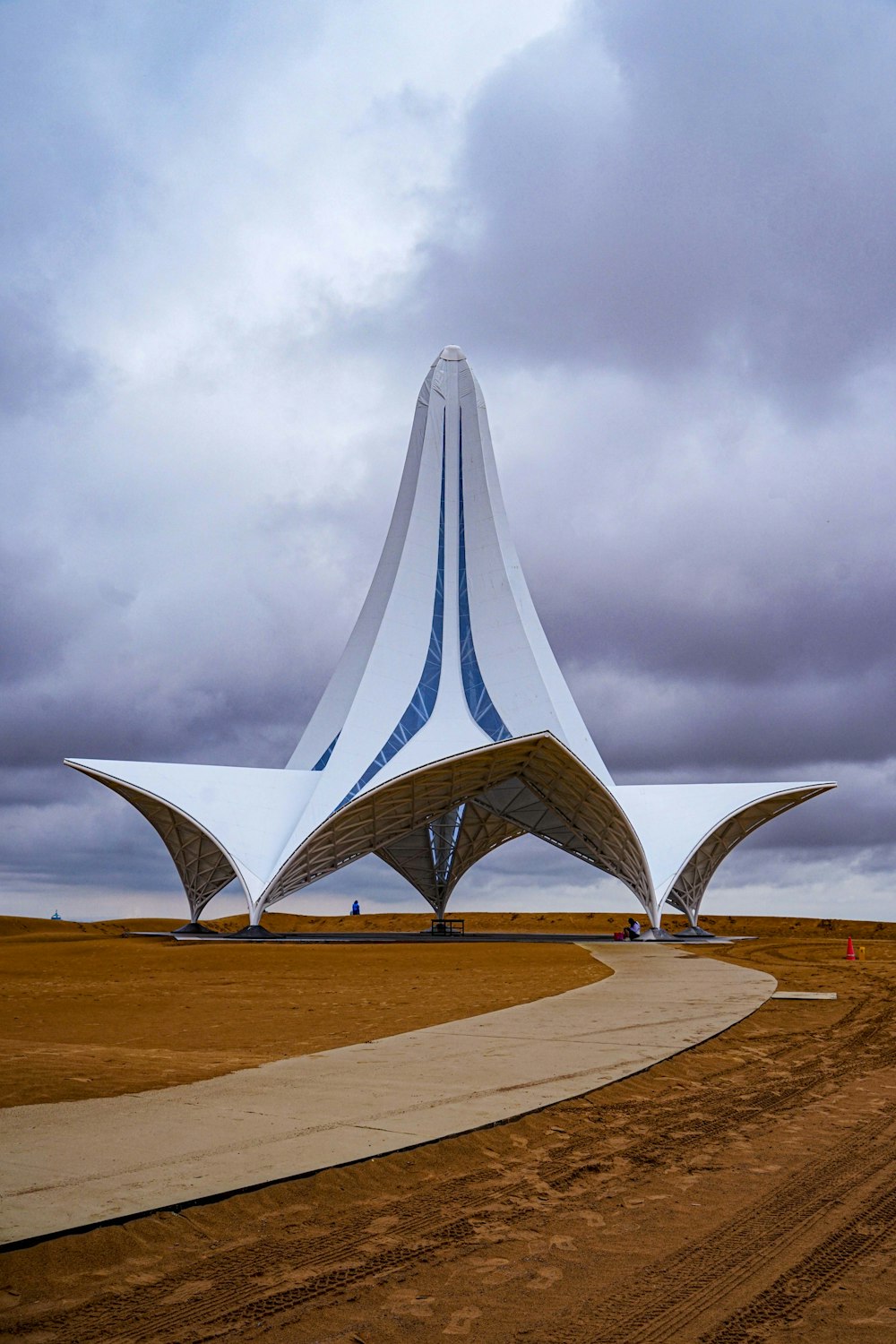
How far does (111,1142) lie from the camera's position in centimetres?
479

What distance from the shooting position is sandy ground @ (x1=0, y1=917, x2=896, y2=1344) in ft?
9.94

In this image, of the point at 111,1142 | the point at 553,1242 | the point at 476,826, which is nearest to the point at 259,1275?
the point at 553,1242

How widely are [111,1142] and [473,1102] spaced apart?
2.07m

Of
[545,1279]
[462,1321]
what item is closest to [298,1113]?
[545,1279]

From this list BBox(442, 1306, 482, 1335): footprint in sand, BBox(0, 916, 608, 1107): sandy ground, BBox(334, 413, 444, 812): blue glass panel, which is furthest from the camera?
BBox(334, 413, 444, 812): blue glass panel

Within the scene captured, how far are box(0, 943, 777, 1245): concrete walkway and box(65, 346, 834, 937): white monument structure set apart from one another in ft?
66.8

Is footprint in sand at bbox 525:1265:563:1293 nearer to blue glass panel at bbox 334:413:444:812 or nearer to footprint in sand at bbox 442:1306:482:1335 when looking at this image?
footprint in sand at bbox 442:1306:482:1335

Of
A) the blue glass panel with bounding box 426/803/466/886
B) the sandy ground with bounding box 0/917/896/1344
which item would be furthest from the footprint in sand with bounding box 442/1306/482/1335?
the blue glass panel with bounding box 426/803/466/886

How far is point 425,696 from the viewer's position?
113 feet

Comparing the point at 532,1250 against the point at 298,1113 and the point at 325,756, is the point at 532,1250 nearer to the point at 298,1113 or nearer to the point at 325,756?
the point at 298,1113

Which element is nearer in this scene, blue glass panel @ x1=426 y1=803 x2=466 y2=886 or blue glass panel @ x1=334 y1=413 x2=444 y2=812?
blue glass panel @ x1=334 y1=413 x2=444 y2=812

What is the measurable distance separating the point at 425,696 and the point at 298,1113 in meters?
29.1

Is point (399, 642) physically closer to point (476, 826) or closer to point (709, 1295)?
point (476, 826)

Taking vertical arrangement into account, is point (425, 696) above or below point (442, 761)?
above
